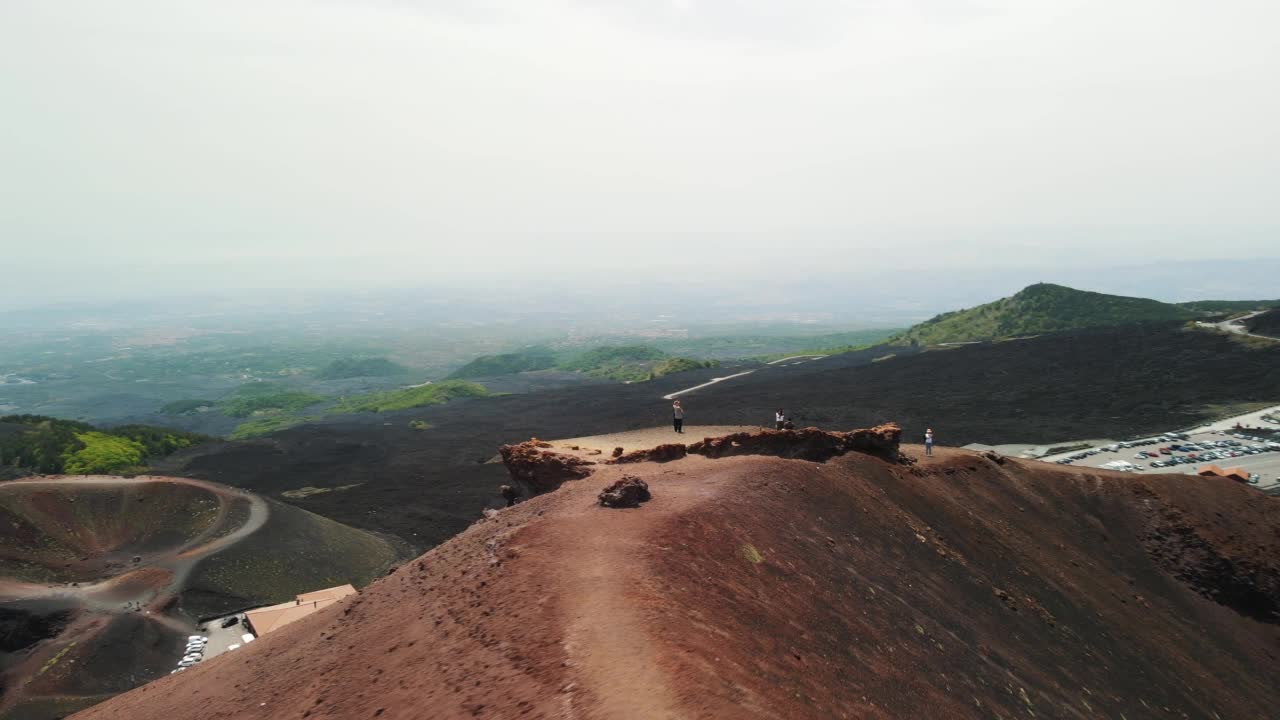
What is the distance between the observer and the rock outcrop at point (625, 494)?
15375 millimetres

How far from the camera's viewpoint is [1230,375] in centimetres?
6116

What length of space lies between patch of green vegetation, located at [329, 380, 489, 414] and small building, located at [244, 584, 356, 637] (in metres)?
68.1

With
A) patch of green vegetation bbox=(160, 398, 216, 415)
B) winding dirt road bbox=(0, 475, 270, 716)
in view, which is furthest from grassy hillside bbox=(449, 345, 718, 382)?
winding dirt road bbox=(0, 475, 270, 716)

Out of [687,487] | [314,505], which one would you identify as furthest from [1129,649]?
[314,505]

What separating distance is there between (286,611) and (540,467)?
2030cm

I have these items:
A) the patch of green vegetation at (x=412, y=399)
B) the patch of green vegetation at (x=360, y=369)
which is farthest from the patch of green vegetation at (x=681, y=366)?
the patch of green vegetation at (x=360, y=369)

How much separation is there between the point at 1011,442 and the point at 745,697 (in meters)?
53.4

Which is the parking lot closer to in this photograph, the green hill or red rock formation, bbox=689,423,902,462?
red rock formation, bbox=689,423,902,462

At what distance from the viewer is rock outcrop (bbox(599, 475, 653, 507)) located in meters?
15.4

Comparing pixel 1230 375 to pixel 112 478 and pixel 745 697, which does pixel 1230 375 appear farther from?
pixel 112 478

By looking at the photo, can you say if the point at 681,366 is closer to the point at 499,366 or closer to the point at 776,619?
the point at 499,366

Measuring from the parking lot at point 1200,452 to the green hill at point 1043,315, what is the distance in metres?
53.2

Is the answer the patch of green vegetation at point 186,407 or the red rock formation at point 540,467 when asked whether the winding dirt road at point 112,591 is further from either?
the patch of green vegetation at point 186,407

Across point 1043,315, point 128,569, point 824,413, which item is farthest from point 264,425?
point 1043,315
